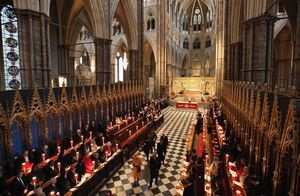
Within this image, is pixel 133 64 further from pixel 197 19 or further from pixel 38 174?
pixel 197 19

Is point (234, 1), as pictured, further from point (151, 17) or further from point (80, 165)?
point (151, 17)

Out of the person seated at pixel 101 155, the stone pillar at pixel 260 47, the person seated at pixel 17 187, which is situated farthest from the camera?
the stone pillar at pixel 260 47

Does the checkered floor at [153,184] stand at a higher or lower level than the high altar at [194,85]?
lower

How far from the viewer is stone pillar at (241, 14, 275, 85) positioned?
29.8ft

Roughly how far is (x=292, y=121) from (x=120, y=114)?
12.4m

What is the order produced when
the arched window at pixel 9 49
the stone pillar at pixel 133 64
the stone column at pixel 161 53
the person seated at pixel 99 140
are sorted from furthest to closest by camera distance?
the stone column at pixel 161 53 → the stone pillar at pixel 133 64 → the arched window at pixel 9 49 → the person seated at pixel 99 140

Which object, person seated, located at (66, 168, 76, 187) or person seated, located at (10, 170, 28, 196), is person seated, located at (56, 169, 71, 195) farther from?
person seated, located at (10, 170, 28, 196)

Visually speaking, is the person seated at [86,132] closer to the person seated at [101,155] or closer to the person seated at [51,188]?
the person seated at [101,155]

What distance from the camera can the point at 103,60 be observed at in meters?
15.5

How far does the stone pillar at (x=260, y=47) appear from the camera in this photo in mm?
9094

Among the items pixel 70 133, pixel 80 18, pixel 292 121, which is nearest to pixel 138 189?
pixel 70 133

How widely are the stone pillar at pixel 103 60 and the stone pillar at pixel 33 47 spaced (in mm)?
5512

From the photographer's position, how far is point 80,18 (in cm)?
2273

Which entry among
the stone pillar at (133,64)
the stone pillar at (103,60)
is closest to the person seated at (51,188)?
the stone pillar at (103,60)
